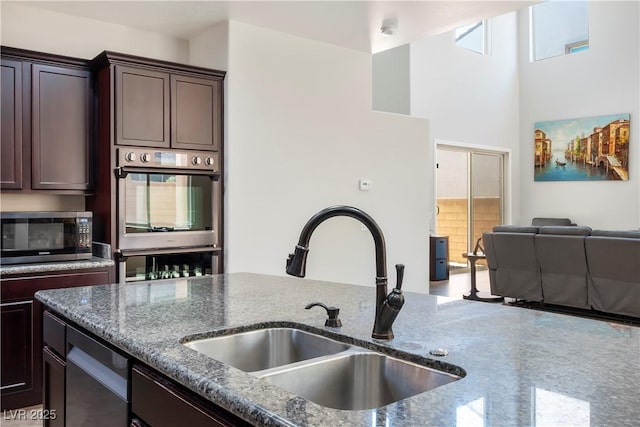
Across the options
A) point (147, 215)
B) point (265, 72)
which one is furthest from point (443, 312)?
point (265, 72)

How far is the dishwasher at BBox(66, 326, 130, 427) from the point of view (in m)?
1.43

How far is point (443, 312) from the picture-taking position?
1759 millimetres

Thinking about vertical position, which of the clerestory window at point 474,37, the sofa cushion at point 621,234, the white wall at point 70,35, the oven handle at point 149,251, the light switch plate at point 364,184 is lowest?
the oven handle at point 149,251

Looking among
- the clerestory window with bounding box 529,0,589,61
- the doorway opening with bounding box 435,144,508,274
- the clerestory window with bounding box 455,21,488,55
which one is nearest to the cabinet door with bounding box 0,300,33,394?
the doorway opening with bounding box 435,144,508,274

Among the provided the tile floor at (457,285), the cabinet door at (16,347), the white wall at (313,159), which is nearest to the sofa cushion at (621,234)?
the white wall at (313,159)

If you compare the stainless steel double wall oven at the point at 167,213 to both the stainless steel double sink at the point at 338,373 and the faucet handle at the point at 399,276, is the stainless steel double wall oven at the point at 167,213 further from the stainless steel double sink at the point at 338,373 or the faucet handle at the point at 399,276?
the faucet handle at the point at 399,276

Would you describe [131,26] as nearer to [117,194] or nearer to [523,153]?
[117,194]

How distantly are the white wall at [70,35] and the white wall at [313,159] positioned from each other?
29.9 inches

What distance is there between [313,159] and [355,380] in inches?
137

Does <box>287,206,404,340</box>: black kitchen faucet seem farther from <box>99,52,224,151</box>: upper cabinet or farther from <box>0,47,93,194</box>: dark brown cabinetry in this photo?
<box>0,47,93,194</box>: dark brown cabinetry

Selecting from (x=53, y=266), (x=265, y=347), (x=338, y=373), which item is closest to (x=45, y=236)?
(x=53, y=266)

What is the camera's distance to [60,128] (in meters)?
3.55

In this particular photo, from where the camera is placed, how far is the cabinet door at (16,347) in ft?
10.1

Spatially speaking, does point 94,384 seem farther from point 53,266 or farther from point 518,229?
point 518,229
